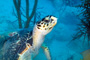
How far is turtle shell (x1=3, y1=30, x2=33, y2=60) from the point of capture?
1.63 meters

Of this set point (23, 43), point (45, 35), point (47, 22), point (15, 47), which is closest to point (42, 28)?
point (47, 22)

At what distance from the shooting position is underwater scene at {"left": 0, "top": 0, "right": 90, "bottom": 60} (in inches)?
64.3

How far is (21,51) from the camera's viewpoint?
1.61 meters

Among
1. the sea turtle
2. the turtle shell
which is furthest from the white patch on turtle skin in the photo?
the turtle shell

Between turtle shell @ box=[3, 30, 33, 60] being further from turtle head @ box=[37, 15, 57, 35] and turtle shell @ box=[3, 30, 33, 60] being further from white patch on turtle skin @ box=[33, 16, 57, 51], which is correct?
turtle head @ box=[37, 15, 57, 35]

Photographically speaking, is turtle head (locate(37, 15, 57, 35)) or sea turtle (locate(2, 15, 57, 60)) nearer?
turtle head (locate(37, 15, 57, 35))

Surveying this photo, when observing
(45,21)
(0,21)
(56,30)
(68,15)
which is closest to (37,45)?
(45,21)

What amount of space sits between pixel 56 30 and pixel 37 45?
2.80 meters

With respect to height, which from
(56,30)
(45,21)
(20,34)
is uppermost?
(56,30)


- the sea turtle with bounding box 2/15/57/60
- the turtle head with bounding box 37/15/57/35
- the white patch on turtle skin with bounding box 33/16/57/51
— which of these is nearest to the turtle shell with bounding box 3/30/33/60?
the sea turtle with bounding box 2/15/57/60

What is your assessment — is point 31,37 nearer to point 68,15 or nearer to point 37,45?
point 37,45

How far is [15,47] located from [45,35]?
568mm

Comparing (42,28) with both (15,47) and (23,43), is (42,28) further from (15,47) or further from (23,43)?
(15,47)

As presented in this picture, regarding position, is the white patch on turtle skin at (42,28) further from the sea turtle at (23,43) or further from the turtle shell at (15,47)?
the turtle shell at (15,47)
